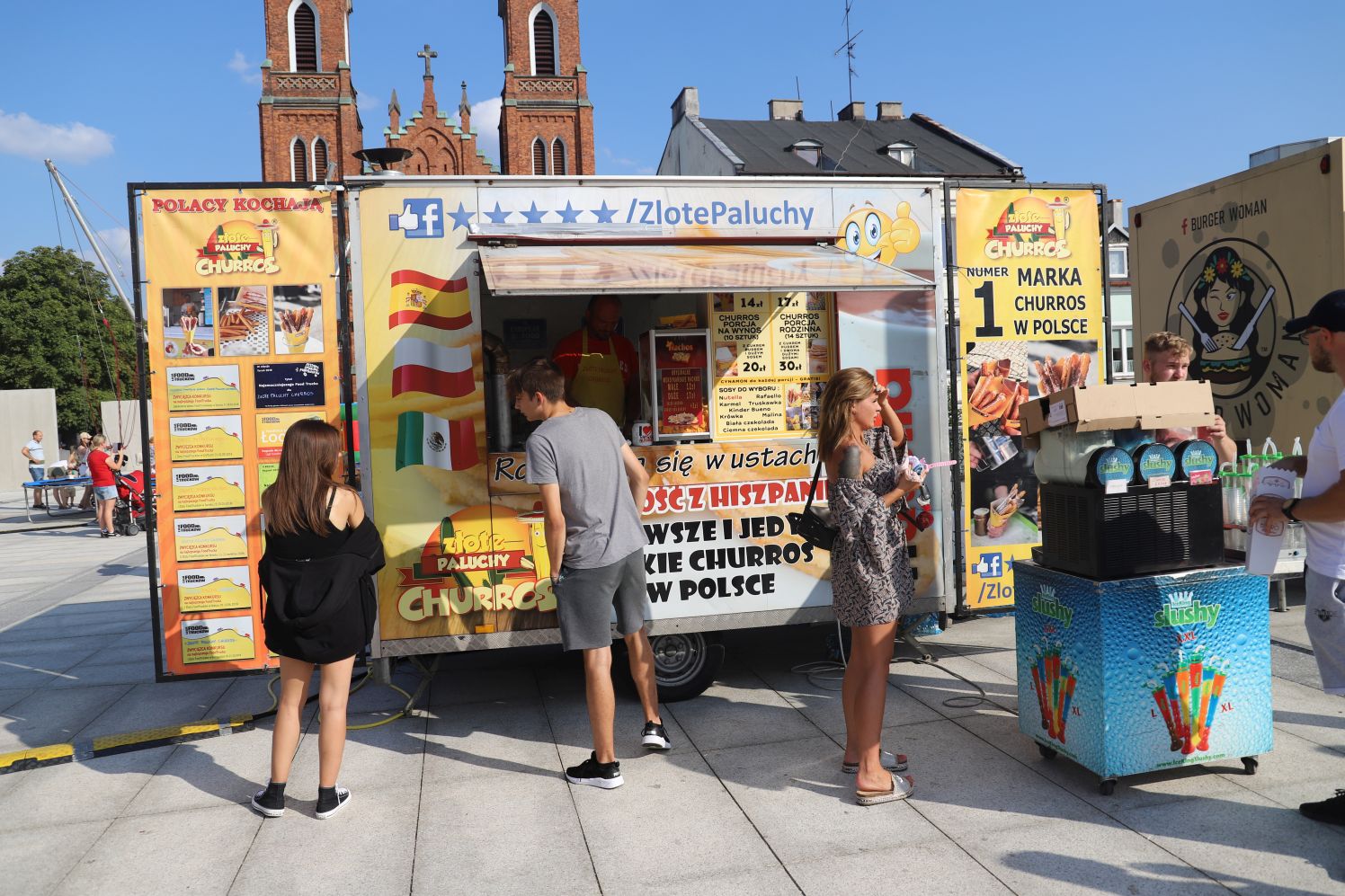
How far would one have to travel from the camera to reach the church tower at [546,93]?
43.5 m

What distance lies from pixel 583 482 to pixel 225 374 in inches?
98.5

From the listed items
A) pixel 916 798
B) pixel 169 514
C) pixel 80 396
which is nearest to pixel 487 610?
pixel 169 514

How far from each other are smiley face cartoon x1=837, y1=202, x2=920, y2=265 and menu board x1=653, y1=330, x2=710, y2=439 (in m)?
1.03

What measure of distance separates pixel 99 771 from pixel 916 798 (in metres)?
3.80

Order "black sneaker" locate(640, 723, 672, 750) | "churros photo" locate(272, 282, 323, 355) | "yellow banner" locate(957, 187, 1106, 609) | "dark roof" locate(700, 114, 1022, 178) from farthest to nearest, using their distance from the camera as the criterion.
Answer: "dark roof" locate(700, 114, 1022, 178) < "yellow banner" locate(957, 187, 1106, 609) < "churros photo" locate(272, 282, 323, 355) < "black sneaker" locate(640, 723, 672, 750)

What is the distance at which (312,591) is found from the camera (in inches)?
155

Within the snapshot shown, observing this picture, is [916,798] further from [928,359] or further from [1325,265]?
[1325,265]

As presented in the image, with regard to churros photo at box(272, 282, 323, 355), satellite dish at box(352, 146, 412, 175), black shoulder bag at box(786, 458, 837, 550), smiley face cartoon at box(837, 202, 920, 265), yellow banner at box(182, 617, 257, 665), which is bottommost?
yellow banner at box(182, 617, 257, 665)

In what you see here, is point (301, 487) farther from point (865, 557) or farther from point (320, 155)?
point (320, 155)

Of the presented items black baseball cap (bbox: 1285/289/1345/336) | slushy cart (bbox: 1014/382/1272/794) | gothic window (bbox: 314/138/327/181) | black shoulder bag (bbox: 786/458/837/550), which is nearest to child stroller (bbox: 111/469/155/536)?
black shoulder bag (bbox: 786/458/837/550)

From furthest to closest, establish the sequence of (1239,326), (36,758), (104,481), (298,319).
→ (104,481), (1239,326), (298,319), (36,758)

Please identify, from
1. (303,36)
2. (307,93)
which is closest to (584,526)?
(307,93)

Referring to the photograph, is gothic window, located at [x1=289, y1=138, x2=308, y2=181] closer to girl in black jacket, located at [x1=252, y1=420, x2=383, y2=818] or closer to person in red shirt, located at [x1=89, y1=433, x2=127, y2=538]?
person in red shirt, located at [x1=89, y1=433, x2=127, y2=538]

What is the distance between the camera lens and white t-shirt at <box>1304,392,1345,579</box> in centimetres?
317
